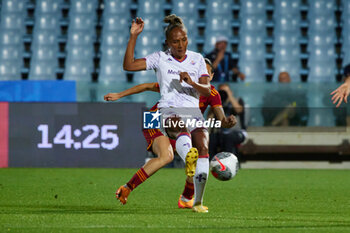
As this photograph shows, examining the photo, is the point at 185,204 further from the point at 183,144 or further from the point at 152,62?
the point at 152,62

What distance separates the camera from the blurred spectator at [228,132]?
13.2 metres

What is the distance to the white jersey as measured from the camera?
559cm

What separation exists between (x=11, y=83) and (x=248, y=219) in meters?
8.99

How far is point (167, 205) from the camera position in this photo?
6523 mm

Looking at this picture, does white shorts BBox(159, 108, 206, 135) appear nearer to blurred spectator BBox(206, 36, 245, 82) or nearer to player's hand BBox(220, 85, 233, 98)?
player's hand BBox(220, 85, 233, 98)

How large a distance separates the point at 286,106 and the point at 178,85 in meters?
8.24

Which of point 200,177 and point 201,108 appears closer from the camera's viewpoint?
point 200,177

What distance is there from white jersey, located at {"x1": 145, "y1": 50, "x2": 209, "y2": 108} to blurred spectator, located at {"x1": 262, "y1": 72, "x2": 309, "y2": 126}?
7.94 m

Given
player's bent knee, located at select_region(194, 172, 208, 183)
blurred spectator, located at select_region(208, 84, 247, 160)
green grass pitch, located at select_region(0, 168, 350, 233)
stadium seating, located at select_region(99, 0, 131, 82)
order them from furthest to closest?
1. stadium seating, located at select_region(99, 0, 131, 82)
2. blurred spectator, located at select_region(208, 84, 247, 160)
3. player's bent knee, located at select_region(194, 172, 208, 183)
4. green grass pitch, located at select_region(0, 168, 350, 233)

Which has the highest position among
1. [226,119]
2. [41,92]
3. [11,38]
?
[11,38]

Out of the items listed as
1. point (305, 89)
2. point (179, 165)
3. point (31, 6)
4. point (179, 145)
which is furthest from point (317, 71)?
point (179, 145)

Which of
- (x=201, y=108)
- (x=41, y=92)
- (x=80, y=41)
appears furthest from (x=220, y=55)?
(x=201, y=108)

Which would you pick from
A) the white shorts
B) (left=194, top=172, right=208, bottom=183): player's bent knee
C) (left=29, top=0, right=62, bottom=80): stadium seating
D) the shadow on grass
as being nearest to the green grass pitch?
the shadow on grass

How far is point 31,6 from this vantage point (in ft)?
60.1
